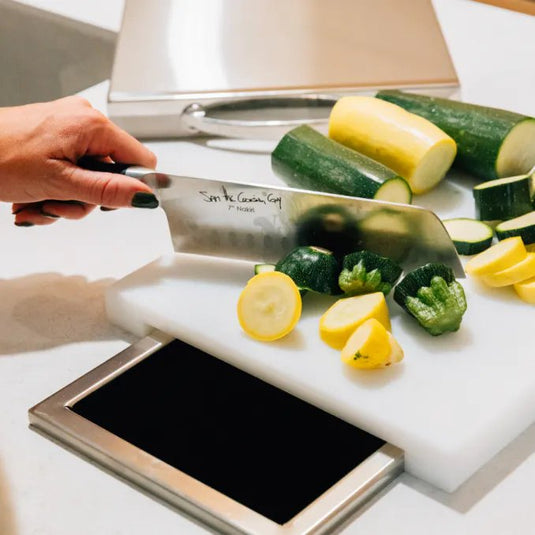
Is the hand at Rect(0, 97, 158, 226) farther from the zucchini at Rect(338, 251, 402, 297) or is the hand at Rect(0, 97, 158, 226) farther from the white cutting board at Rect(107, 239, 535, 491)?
the zucchini at Rect(338, 251, 402, 297)

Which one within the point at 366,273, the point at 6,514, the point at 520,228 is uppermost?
the point at 520,228

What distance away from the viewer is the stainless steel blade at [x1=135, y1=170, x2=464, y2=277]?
1220 millimetres

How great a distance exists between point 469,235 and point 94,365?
59 centimetres

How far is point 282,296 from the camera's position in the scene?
1.13m

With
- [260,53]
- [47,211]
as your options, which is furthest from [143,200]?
[260,53]

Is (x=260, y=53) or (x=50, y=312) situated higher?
(x=260, y=53)

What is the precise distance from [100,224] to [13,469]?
564mm

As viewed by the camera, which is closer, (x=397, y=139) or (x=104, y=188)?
(x=104, y=188)

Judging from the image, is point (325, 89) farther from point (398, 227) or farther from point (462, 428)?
point (462, 428)

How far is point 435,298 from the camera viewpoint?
1.12 m

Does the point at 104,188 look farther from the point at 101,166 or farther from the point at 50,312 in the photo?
the point at 50,312

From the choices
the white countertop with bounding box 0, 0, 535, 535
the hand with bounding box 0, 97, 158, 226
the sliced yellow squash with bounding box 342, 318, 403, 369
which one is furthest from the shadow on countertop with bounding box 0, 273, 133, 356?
the sliced yellow squash with bounding box 342, 318, 403, 369

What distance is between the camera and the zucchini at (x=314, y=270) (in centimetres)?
117

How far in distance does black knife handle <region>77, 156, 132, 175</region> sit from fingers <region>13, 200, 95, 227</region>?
0.07 meters
